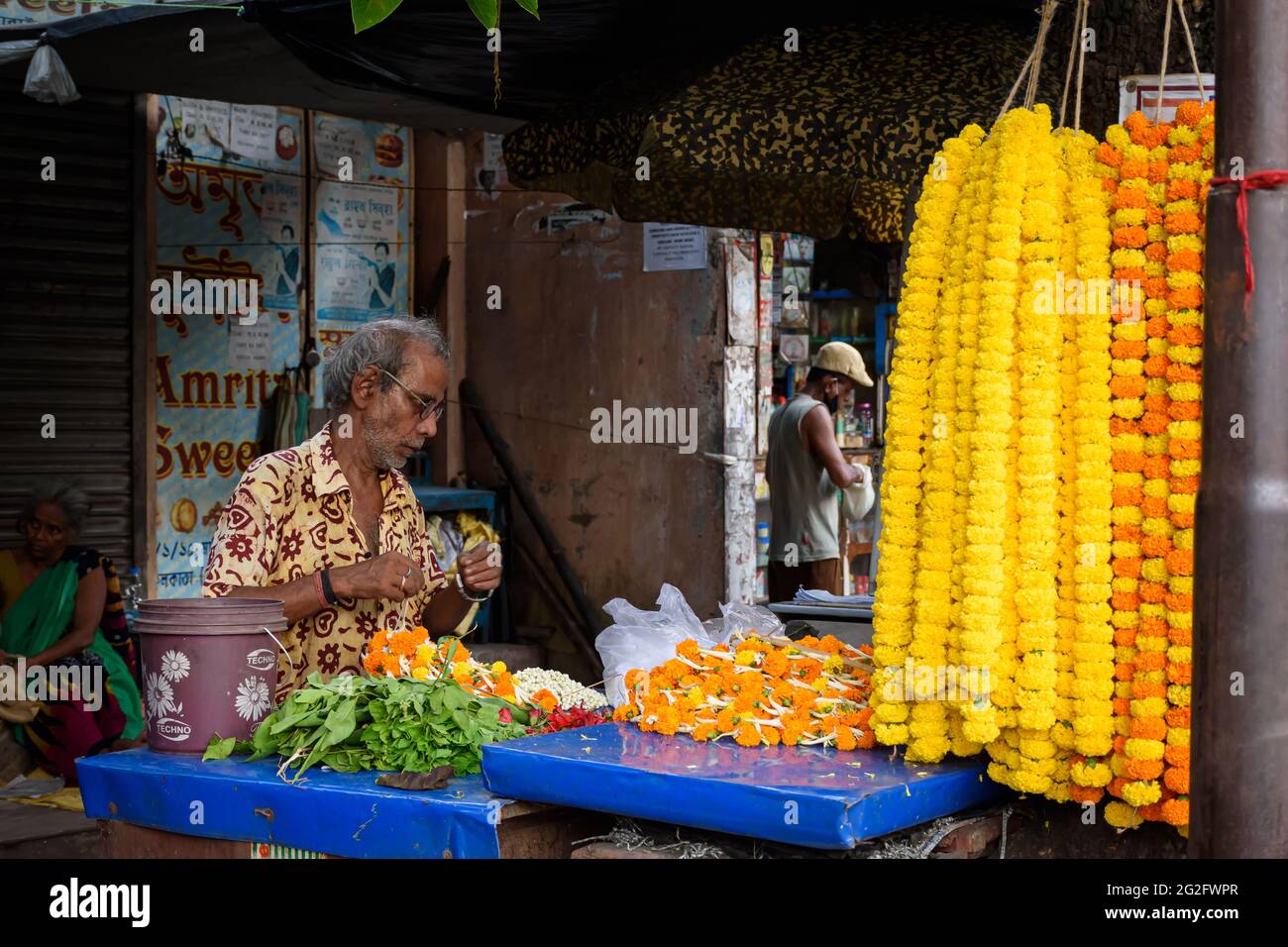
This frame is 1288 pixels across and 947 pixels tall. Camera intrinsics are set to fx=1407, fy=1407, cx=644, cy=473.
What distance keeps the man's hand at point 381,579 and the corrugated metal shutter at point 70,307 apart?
12.3 feet

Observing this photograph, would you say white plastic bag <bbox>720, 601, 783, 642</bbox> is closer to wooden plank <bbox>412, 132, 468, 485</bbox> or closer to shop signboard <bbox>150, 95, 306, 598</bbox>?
shop signboard <bbox>150, 95, 306, 598</bbox>

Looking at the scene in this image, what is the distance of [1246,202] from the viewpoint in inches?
70.1

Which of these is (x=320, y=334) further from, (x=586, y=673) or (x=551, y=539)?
(x=586, y=673)

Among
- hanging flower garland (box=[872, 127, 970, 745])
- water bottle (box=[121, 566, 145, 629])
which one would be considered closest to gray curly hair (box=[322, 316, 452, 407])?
hanging flower garland (box=[872, 127, 970, 745])

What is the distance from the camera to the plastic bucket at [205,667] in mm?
3100

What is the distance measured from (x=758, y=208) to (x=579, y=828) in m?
3.56

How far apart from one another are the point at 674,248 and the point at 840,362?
1.19 m

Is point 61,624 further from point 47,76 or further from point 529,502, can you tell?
point 529,502

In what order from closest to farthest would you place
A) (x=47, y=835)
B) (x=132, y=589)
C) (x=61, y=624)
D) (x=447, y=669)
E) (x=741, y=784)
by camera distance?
1. (x=741, y=784)
2. (x=447, y=669)
3. (x=47, y=835)
4. (x=61, y=624)
5. (x=132, y=589)

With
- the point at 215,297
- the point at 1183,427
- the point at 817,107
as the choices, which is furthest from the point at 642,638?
the point at 215,297

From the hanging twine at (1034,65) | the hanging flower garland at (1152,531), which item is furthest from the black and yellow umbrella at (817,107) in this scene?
the hanging flower garland at (1152,531)

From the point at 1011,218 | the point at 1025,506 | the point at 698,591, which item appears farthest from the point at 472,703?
the point at 698,591

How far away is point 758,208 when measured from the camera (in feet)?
19.2

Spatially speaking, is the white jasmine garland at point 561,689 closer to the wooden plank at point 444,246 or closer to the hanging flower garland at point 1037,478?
the hanging flower garland at point 1037,478
